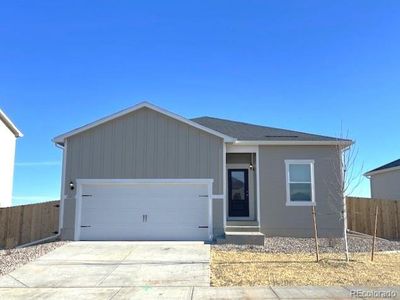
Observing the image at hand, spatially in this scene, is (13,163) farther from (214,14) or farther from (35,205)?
(214,14)

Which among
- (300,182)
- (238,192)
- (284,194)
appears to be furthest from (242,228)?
(300,182)

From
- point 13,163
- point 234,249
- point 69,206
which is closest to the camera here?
point 234,249

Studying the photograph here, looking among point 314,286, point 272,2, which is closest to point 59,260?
point 314,286

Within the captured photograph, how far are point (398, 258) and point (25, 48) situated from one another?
15.0 m

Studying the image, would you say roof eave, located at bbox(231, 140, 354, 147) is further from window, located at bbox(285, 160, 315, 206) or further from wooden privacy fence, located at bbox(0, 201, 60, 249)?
wooden privacy fence, located at bbox(0, 201, 60, 249)

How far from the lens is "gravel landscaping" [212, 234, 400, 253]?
13.3 m

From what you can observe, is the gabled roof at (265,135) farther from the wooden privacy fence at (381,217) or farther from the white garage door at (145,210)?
the wooden privacy fence at (381,217)

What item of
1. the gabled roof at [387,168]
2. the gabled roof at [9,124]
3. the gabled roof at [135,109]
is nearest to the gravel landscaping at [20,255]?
the gabled roof at [135,109]

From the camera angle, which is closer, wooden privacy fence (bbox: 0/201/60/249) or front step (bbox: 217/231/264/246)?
A: front step (bbox: 217/231/264/246)

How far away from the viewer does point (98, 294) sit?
8.05 m

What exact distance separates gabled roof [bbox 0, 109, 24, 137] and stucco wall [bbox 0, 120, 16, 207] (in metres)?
0.15

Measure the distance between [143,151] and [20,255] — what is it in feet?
18.7

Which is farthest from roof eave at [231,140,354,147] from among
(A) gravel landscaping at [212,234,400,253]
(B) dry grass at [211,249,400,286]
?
(B) dry grass at [211,249,400,286]

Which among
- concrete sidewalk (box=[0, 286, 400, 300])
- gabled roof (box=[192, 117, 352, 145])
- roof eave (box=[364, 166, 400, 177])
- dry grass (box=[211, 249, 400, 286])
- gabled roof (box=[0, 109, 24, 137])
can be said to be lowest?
concrete sidewalk (box=[0, 286, 400, 300])
